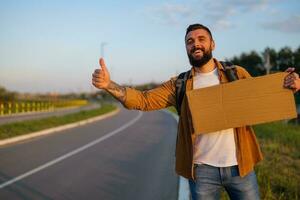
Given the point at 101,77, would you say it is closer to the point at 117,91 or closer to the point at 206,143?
the point at 117,91

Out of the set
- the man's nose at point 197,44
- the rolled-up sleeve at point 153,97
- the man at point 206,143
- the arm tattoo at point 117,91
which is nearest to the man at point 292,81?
the man at point 206,143

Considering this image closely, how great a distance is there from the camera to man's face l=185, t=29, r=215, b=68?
3.90 metres

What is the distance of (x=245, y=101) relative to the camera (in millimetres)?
3949

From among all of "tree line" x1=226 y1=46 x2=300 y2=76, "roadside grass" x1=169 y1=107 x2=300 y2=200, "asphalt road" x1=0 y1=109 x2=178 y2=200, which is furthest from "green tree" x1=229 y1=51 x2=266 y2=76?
"asphalt road" x1=0 y1=109 x2=178 y2=200

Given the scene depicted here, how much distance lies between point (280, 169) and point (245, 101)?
694 centimetres

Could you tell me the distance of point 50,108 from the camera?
62.8 meters

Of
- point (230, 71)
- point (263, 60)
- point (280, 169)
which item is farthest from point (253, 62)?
point (230, 71)

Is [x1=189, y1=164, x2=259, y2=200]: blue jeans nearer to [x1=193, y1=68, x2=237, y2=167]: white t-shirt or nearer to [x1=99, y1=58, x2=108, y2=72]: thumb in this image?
[x1=193, y1=68, x2=237, y2=167]: white t-shirt

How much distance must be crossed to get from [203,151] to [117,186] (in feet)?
18.8

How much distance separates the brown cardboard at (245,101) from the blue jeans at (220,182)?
0.34 meters

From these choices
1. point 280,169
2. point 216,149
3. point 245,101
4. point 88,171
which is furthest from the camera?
point 88,171

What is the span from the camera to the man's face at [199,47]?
3896 millimetres

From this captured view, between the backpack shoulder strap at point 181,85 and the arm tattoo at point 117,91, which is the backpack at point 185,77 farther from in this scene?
the arm tattoo at point 117,91

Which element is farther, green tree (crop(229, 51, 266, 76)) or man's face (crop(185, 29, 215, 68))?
green tree (crop(229, 51, 266, 76))
